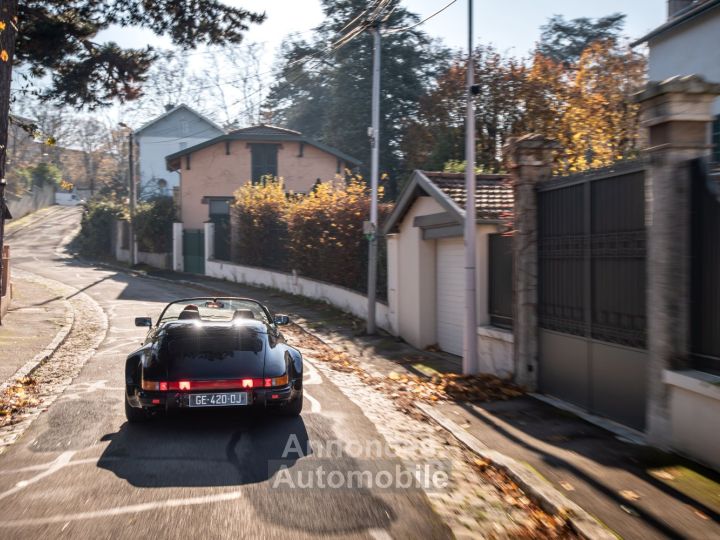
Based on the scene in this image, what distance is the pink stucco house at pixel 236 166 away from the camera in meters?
37.2

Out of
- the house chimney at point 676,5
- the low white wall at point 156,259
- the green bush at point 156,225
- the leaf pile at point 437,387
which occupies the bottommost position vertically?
the leaf pile at point 437,387

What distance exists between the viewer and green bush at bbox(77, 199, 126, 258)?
157 ft

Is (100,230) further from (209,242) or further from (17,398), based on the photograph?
(17,398)

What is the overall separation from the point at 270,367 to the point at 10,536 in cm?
314

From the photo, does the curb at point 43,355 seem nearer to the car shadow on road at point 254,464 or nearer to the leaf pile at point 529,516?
the car shadow on road at point 254,464

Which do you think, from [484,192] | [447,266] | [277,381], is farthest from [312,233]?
[277,381]

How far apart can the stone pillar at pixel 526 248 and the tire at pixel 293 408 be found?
3701 millimetres

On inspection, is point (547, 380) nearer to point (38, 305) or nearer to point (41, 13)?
point (41, 13)

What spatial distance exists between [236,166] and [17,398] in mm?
29637

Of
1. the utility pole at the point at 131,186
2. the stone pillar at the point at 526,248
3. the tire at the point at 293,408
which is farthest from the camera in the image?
the utility pole at the point at 131,186

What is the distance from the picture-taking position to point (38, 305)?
2083 centimetres

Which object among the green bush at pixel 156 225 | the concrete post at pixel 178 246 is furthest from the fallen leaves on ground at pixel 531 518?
the green bush at pixel 156 225

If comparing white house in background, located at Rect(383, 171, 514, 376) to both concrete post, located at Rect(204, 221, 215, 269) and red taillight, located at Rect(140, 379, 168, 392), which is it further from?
concrete post, located at Rect(204, 221, 215, 269)

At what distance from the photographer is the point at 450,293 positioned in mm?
14219
